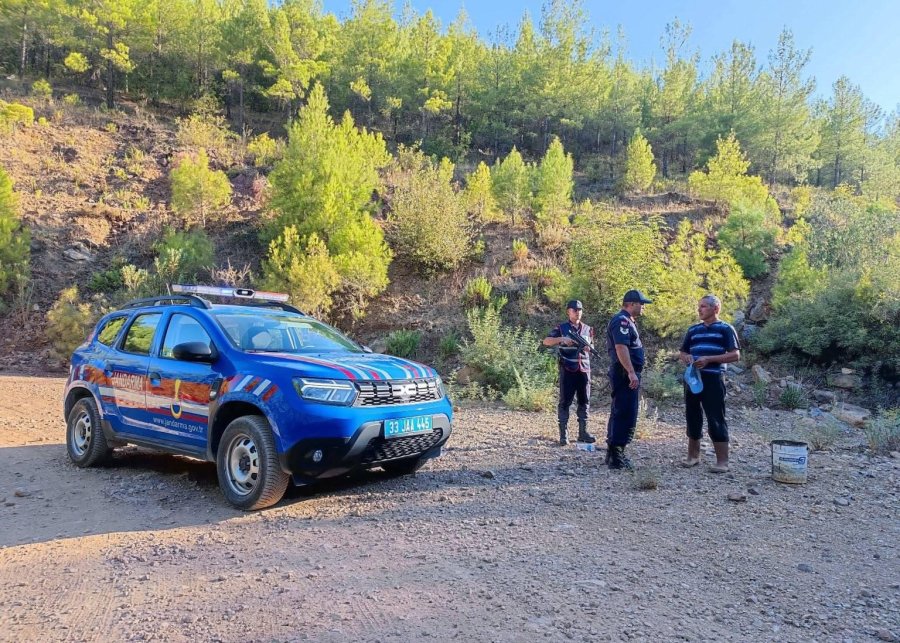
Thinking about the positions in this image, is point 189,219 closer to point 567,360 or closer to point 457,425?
point 457,425

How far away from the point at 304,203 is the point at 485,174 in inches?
348

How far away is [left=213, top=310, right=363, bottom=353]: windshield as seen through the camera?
5.04 meters

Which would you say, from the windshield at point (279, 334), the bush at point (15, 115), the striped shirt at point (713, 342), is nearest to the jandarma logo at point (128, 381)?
the windshield at point (279, 334)

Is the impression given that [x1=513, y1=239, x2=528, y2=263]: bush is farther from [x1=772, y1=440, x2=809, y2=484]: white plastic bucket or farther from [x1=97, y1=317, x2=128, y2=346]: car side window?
[x1=97, y1=317, x2=128, y2=346]: car side window

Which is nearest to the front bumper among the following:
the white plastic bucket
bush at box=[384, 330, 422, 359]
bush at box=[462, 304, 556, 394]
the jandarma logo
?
the jandarma logo

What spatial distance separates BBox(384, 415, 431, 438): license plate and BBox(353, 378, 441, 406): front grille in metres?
0.16

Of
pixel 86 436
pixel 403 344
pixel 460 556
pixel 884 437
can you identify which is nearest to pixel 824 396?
pixel 884 437

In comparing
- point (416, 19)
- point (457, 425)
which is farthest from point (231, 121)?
point (457, 425)

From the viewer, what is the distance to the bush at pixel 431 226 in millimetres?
19341

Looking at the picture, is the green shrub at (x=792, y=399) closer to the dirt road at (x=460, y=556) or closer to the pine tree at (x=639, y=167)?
the dirt road at (x=460, y=556)

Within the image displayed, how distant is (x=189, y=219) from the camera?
77.5 feet

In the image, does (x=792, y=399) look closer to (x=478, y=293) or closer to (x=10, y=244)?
(x=478, y=293)

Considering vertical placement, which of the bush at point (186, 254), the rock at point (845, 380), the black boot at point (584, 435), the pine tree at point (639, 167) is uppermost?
the pine tree at point (639, 167)

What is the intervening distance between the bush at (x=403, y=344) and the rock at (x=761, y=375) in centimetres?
853
